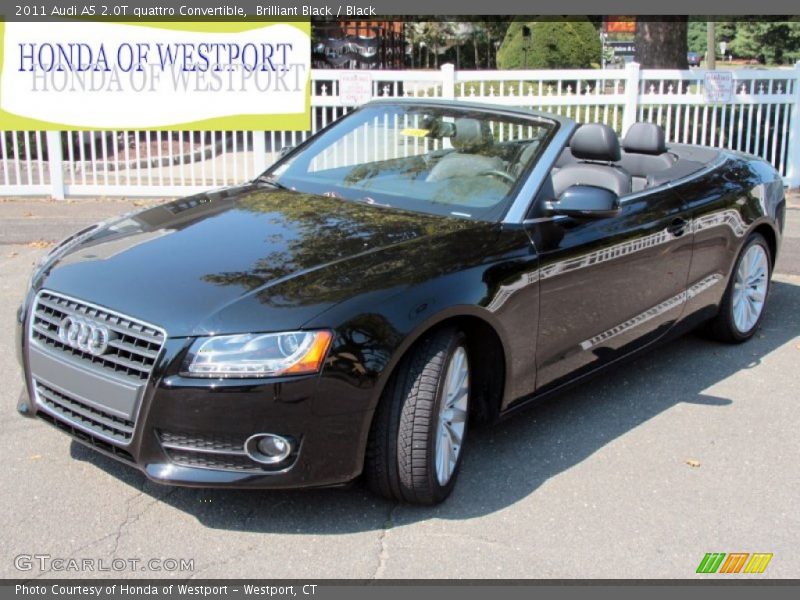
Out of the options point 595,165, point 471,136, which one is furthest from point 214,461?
point 595,165

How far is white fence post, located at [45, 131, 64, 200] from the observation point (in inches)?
455

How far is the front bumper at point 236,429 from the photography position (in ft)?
10.7

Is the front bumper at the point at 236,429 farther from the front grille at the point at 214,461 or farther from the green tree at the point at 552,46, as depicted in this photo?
the green tree at the point at 552,46

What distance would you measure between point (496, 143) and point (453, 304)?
145 centimetres

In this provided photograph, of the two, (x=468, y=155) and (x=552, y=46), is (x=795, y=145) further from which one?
(x=552, y=46)

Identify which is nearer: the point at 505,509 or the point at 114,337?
the point at 114,337

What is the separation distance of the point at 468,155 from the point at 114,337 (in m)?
2.19

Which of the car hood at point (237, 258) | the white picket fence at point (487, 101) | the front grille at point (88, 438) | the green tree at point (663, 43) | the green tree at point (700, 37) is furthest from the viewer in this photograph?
the green tree at point (700, 37)

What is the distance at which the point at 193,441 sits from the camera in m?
3.34

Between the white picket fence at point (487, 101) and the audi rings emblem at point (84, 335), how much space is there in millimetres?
8375

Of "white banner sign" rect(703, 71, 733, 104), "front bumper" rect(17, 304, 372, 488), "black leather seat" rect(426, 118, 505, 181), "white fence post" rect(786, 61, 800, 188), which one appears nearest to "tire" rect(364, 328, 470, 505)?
"front bumper" rect(17, 304, 372, 488)

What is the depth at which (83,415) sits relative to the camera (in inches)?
142

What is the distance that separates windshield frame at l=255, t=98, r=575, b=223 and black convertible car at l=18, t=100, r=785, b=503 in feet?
0.05

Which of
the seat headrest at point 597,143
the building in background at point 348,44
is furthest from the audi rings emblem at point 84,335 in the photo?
the building in background at point 348,44
